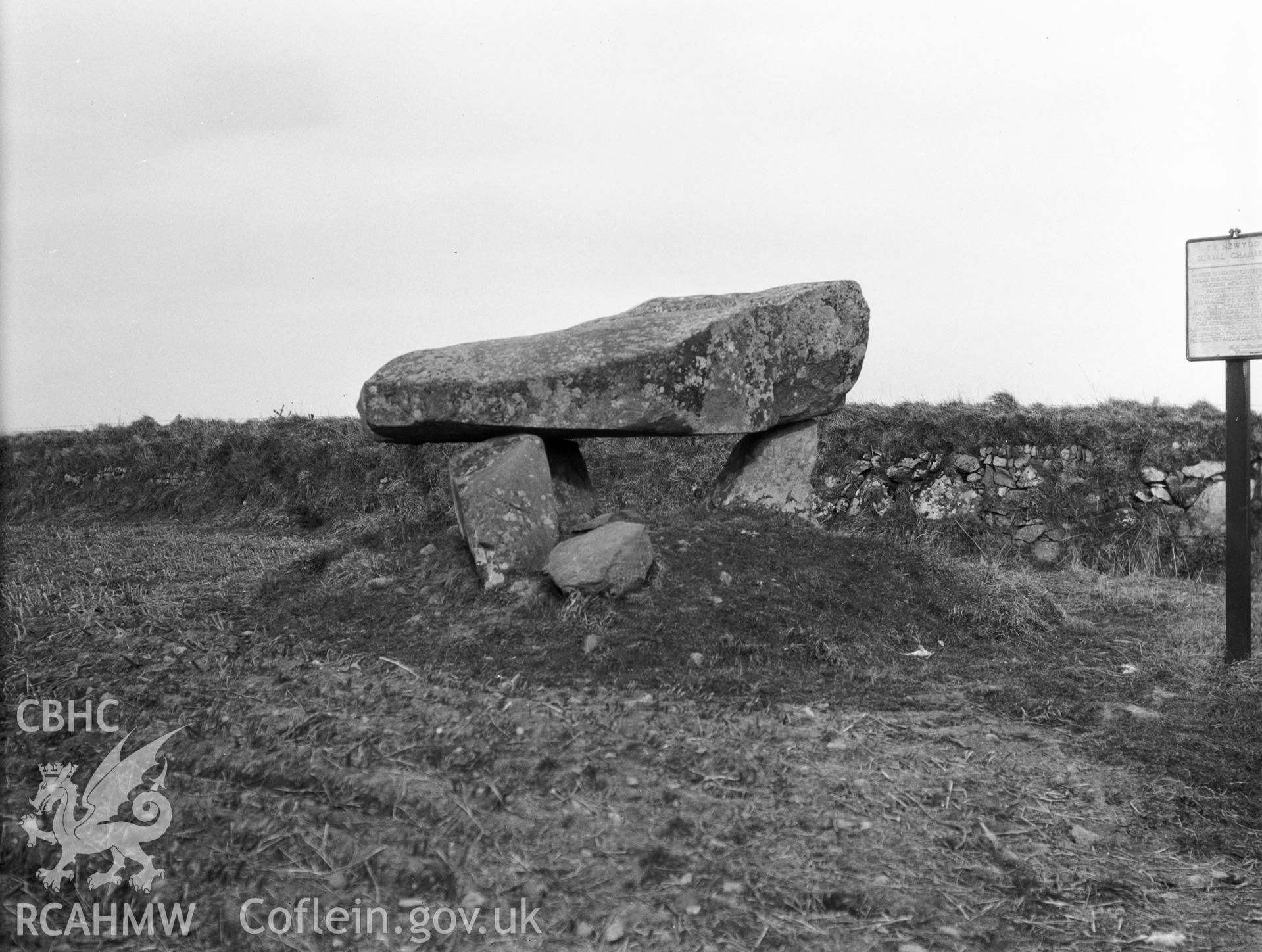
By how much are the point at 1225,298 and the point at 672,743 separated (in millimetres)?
5488

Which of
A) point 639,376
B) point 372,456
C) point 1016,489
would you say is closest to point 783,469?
point 639,376

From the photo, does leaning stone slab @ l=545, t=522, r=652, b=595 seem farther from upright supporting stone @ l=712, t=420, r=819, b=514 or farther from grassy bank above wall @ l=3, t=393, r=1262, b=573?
grassy bank above wall @ l=3, t=393, r=1262, b=573

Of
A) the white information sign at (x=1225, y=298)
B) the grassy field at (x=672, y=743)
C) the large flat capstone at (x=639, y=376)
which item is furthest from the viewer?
the large flat capstone at (x=639, y=376)

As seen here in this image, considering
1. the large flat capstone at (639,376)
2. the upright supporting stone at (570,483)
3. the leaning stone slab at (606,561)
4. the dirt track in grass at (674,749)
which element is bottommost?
the dirt track in grass at (674,749)

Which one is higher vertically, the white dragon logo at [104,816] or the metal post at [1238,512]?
the metal post at [1238,512]

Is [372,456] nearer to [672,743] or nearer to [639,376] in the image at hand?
[639,376]

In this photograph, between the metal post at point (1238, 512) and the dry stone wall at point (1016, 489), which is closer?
the metal post at point (1238, 512)

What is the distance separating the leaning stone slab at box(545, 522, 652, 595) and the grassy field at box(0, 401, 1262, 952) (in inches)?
6.4

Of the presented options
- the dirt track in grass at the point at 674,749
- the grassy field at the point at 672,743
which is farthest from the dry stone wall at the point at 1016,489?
the dirt track in grass at the point at 674,749

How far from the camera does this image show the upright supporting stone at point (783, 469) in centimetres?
940

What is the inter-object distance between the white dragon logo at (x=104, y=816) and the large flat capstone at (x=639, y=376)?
12.2ft

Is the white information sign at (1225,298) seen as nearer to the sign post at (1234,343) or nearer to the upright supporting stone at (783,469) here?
the sign post at (1234,343)

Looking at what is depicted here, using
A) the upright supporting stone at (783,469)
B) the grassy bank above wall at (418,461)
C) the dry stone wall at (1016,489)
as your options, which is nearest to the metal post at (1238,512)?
the upright supporting stone at (783,469)

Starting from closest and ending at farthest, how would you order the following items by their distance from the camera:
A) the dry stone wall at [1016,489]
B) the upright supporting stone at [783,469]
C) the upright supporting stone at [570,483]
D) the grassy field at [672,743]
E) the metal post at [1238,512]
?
1. the grassy field at [672,743]
2. the metal post at [1238,512]
3. the upright supporting stone at [570,483]
4. the upright supporting stone at [783,469]
5. the dry stone wall at [1016,489]
